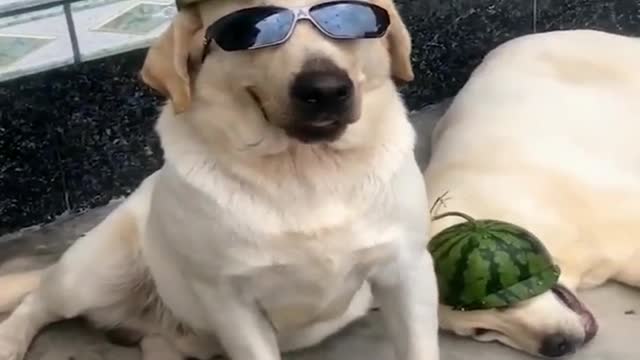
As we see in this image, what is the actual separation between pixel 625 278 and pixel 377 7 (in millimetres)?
801

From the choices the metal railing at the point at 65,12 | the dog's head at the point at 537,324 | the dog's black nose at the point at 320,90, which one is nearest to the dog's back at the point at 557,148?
the dog's head at the point at 537,324

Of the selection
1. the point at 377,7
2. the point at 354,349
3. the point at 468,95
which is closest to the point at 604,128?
the point at 468,95

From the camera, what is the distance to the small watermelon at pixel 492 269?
2146 millimetres


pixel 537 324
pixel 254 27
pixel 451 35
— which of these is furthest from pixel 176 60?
pixel 451 35

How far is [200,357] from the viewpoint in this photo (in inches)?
88.6

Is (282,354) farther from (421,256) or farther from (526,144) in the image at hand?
(526,144)

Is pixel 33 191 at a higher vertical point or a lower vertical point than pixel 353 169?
lower

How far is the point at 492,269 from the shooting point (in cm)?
215

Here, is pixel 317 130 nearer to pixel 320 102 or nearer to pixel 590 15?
pixel 320 102

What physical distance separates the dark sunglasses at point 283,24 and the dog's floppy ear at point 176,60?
5 centimetres

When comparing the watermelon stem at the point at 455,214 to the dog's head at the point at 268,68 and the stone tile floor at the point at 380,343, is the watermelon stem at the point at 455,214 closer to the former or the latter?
the stone tile floor at the point at 380,343

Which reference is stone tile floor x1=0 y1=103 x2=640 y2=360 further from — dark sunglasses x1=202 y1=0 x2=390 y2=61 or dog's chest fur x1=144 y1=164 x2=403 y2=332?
dark sunglasses x1=202 y1=0 x2=390 y2=61

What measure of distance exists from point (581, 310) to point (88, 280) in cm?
83

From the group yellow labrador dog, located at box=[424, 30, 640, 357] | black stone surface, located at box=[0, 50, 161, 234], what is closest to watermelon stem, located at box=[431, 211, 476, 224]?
yellow labrador dog, located at box=[424, 30, 640, 357]
